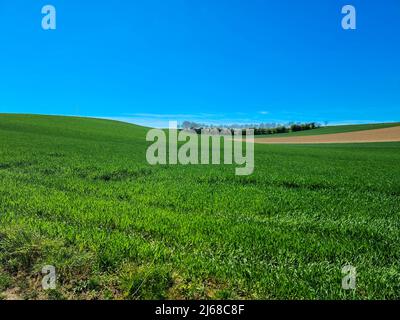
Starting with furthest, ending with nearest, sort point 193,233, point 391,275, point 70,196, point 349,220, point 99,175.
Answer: point 99,175
point 70,196
point 349,220
point 193,233
point 391,275

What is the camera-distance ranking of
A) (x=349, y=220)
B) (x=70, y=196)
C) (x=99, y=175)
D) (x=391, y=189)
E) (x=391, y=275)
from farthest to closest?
(x=99, y=175)
(x=391, y=189)
(x=70, y=196)
(x=349, y=220)
(x=391, y=275)

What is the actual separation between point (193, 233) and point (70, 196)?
17.9ft

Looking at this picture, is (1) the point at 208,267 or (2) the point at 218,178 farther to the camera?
(2) the point at 218,178

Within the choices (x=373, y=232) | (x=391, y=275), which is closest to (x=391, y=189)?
(x=373, y=232)

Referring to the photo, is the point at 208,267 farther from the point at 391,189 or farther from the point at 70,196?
the point at 391,189

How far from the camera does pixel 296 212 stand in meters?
10.1

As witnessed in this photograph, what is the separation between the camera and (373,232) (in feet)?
26.5

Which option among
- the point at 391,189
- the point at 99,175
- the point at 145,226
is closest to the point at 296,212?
the point at 145,226

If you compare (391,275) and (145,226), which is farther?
(145,226)

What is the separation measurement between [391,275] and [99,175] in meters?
13.5
